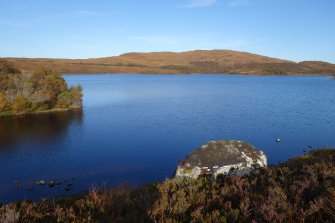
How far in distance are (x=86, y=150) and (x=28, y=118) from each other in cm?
3936

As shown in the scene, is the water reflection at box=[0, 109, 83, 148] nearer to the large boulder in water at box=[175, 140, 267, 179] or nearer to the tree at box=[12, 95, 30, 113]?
the tree at box=[12, 95, 30, 113]

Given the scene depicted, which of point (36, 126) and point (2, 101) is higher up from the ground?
point (2, 101)

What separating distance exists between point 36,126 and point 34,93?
88.6 ft

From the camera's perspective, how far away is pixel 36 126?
7281 cm

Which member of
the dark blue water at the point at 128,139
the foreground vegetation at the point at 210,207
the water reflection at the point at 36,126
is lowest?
the water reflection at the point at 36,126

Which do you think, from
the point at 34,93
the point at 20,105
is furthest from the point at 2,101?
the point at 34,93

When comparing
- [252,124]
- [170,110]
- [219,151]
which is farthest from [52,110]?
[219,151]

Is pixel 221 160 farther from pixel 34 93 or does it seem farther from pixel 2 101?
pixel 34 93

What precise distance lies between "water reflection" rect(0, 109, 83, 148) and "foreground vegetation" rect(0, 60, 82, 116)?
21.1 feet

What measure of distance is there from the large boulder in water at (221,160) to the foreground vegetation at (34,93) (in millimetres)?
80511

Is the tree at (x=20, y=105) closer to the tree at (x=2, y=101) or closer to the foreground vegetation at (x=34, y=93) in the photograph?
the foreground vegetation at (x=34, y=93)

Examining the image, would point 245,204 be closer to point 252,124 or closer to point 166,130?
point 166,130

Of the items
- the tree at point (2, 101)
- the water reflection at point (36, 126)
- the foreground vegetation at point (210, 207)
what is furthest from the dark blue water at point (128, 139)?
the foreground vegetation at point (210, 207)

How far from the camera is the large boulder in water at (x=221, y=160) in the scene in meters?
23.9
